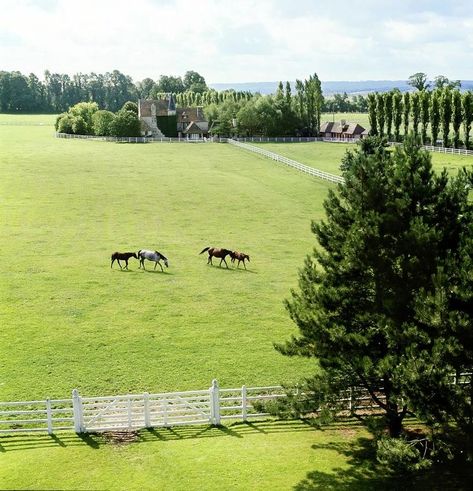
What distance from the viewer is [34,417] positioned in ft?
59.6

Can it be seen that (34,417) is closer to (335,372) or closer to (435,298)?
(335,372)

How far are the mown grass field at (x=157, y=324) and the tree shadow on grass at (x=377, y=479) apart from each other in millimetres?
58

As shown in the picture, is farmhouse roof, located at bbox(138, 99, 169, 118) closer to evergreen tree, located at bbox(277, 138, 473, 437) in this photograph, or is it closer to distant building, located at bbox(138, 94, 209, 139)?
distant building, located at bbox(138, 94, 209, 139)

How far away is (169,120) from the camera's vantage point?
396ft

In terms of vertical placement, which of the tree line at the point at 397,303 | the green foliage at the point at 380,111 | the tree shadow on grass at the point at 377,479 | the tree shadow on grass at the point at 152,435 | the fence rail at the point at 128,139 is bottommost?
the tree shadow on grass at the point at 152,435

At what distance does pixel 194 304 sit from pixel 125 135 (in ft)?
270

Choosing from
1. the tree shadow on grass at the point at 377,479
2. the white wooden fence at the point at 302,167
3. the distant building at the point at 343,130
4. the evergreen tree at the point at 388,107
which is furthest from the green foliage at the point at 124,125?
the tree shadow on grass at the point at 377,479

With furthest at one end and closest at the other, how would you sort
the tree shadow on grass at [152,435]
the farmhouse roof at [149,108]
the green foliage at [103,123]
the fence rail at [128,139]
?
the farmhouse roof at [149,108] < the green foliage at [103,123] < the fence rail at [128,139] < the tree shadow on grass at [152,435]

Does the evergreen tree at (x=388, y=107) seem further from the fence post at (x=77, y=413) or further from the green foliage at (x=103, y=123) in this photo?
the fence post at (x=77, y=413)

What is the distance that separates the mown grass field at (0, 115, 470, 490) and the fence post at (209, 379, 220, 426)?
0.32 m

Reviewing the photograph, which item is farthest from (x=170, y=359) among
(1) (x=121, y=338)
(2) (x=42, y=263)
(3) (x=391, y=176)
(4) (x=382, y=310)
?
(2) (x=42, y=263)

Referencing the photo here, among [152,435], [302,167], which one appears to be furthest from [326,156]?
[152,435]

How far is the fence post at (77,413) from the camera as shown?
16602mm

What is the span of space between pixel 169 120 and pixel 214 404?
10887 centimetres
